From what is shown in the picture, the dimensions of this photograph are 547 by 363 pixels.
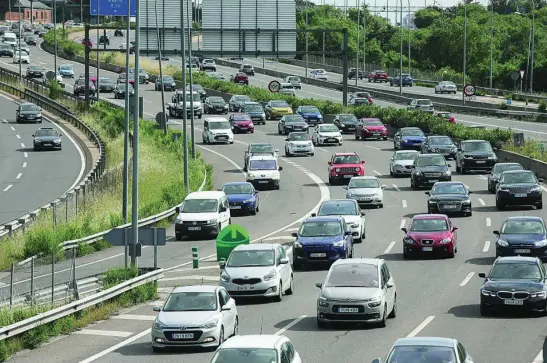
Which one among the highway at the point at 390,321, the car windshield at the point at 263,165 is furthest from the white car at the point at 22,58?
the highway at the point at 390,321

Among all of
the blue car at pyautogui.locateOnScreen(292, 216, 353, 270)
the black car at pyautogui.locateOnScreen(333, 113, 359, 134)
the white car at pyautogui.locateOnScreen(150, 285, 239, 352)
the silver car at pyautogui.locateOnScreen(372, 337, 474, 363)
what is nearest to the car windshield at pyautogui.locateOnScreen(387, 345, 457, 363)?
the silver car at pyautogui.locateOnScreen(372, 337, 474, 363)

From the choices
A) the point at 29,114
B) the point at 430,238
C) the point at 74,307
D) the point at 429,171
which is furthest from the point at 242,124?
the point at 74,307

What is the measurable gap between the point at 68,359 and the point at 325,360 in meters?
4.79

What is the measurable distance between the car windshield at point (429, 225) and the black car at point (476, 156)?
78.2 feet

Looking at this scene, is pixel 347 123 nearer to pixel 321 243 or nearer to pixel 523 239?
pixel 321 243

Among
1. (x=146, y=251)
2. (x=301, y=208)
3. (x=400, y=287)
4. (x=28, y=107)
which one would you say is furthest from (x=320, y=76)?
(x=400, y=287)

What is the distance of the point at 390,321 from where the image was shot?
28047mm

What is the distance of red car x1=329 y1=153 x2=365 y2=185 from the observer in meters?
60.8

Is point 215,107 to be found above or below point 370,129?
above

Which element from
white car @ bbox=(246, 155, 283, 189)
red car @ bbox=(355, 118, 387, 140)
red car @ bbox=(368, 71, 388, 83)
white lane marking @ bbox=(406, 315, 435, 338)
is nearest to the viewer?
white lane marking @ bbox=(406, 315, 435, 338)

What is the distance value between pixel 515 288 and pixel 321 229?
410 inches

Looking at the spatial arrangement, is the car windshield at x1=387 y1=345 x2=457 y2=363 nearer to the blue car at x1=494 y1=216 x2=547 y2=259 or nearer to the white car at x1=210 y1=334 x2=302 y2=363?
the white car at x1=210 y1=334 x2=302 y2=363

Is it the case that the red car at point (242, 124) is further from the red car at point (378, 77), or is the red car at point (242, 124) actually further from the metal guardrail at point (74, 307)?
the red car at point (378, 77)

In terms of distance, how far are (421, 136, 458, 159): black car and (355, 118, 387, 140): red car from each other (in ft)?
39.1
